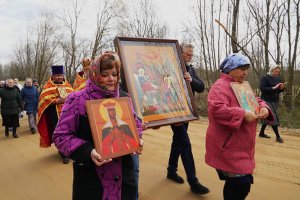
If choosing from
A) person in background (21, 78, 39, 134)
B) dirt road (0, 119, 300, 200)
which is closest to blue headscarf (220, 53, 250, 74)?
dirt road (0, 119, 300, 200)

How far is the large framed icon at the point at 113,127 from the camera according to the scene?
2.02 meters

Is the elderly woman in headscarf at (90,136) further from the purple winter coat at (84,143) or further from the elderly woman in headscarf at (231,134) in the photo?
the elderly woman in headscarf at (231,134)

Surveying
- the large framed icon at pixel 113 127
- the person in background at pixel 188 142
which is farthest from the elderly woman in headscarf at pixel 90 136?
the person in background at pixel 188 142

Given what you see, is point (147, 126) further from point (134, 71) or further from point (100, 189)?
point (100, 189)

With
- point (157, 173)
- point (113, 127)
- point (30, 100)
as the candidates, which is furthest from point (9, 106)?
point (113, 127)

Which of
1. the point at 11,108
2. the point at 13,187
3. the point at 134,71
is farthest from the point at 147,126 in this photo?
the point at 11,108

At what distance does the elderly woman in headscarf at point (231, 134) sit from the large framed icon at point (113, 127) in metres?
0.98

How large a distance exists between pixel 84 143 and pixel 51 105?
4.67 m

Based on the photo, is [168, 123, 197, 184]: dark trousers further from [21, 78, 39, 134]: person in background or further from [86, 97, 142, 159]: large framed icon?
[21, 78, 39, 134]: person in background

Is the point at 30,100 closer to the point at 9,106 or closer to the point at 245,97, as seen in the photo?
the point at 9,106

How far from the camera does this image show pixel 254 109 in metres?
2.96

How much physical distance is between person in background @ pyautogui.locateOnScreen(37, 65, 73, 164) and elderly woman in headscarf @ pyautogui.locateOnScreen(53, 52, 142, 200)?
14.3 ft

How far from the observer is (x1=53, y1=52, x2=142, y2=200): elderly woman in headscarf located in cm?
213

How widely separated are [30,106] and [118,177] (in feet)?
31.3
